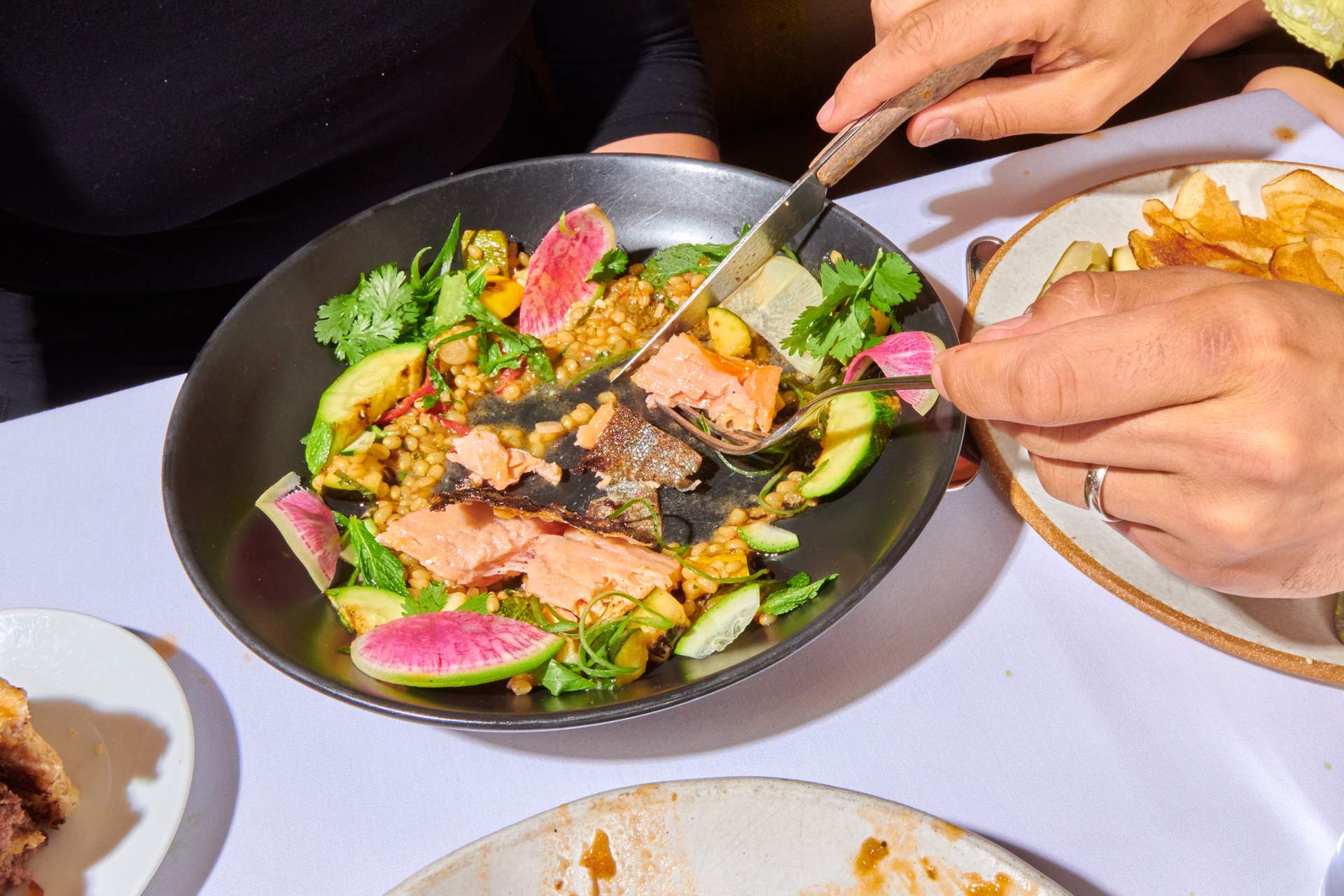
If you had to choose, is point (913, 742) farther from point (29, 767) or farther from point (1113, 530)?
point (29, 767)

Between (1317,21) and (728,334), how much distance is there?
39.3 inches

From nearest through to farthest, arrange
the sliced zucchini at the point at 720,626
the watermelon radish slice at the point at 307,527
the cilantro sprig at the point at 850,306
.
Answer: the sliced zucchini at the point at 720,626 → the watermelon radish slice at the point at 307,527 → the cilantro sprig at the point at 850,306

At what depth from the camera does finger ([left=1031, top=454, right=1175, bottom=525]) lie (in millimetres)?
976

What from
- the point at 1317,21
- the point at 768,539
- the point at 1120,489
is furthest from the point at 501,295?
the point at 1317,21

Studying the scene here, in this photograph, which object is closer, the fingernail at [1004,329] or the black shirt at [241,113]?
the fingernail at [1004,329]

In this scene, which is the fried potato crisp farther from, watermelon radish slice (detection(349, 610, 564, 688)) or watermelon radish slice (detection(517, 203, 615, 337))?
watermelon radish slice (detection(349, 610, 564, 688))

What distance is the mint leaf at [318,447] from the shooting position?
4.25ft

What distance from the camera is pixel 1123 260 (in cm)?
135

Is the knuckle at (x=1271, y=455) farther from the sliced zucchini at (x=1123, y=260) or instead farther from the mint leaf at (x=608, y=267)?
the mint leaf at (x=608, y=267)

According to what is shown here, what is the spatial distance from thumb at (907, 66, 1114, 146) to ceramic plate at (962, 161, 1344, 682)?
15cm

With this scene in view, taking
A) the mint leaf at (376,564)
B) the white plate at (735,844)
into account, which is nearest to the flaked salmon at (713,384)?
the mint leaf at (376,564)

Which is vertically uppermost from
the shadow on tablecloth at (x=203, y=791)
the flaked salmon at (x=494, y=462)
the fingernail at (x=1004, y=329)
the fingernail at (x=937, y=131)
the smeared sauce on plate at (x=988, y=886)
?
the fingernail at (x=937, y=131)

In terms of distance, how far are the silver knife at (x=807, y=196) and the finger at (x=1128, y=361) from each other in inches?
18.1

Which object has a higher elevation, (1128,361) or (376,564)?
(1128,361)
